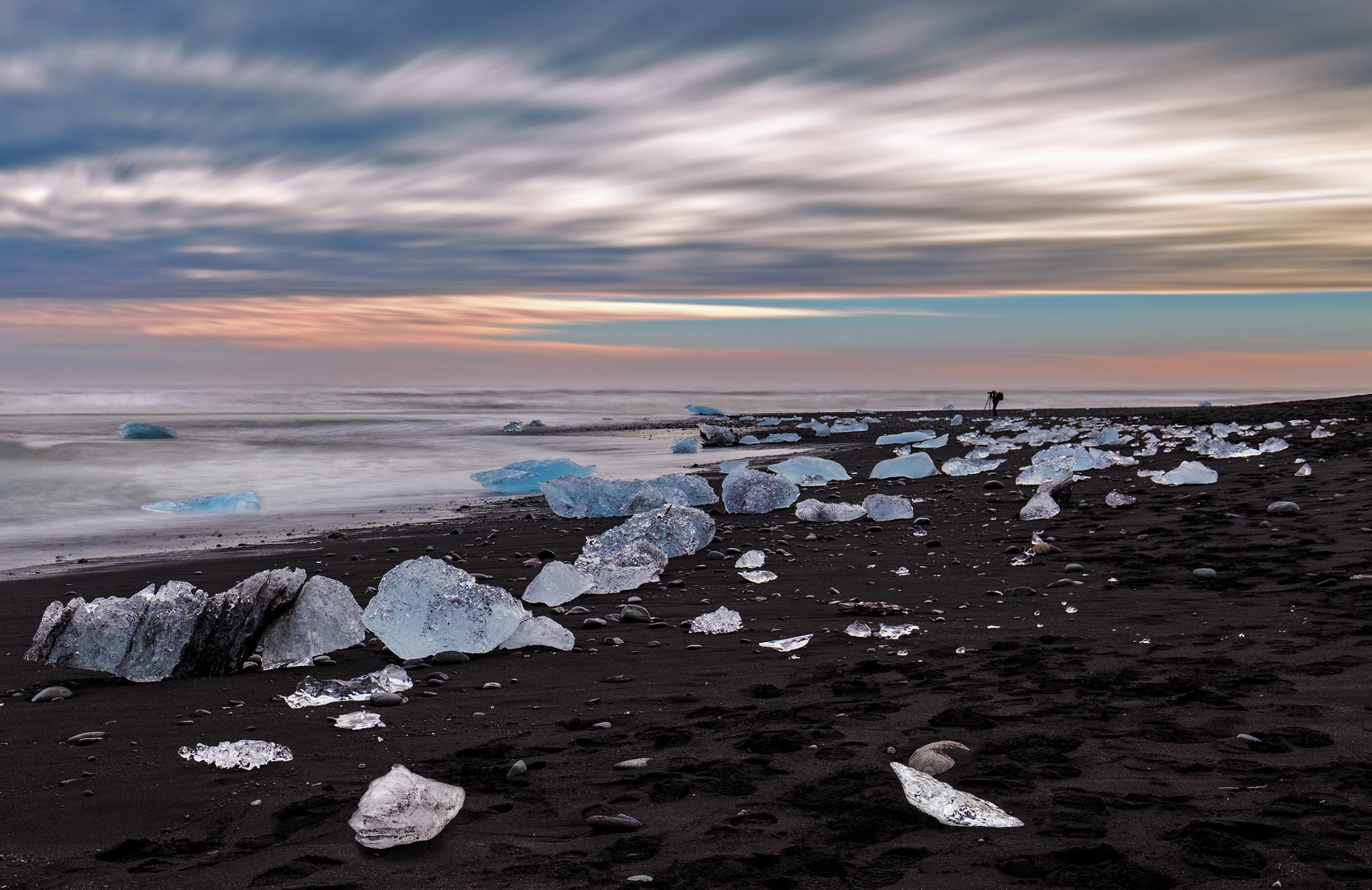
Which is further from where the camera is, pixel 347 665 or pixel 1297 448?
pixel 1297 448

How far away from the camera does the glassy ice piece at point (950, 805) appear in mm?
2225

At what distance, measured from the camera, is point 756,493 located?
29.6ft

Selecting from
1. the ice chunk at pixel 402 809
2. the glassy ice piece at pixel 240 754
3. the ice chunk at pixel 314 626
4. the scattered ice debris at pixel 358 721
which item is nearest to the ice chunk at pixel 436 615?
the ice chunk at pixel 314 626

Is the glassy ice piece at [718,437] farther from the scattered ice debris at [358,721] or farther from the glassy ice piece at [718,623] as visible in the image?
the scattered ice debris at [358,721]

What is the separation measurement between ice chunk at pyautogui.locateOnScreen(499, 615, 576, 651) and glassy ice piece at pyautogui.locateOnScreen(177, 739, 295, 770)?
1398mm

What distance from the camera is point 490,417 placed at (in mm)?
40938

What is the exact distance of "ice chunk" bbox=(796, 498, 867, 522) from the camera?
8.22 meters

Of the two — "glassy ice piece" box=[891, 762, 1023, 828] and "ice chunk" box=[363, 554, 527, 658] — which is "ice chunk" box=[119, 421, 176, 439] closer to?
"ice chunk" box=[363, 554, 527, 658]

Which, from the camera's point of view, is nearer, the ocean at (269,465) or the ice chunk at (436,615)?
the ice chunk at (436,615)

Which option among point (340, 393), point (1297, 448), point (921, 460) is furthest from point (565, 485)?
point (340, 393)

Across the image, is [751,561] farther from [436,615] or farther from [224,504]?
[224,504]

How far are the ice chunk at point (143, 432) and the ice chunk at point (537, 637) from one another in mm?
24225

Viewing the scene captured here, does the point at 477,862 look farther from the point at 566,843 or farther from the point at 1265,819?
the point at 1265,819

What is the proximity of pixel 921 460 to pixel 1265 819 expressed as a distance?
9.66 meters
